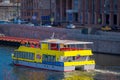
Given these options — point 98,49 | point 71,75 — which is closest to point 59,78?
point 71,75

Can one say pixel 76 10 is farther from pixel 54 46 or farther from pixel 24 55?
pixel 54 46

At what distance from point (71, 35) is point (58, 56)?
101 feet

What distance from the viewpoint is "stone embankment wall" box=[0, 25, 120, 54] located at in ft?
311

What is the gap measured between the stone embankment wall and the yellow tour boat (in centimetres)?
1584

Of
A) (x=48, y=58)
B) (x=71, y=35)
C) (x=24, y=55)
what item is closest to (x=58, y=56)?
(x=48, y=58)

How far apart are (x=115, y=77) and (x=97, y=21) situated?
56932 mm

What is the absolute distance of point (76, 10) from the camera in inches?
5335

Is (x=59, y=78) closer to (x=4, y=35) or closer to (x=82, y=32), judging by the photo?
(x=82, y=32)

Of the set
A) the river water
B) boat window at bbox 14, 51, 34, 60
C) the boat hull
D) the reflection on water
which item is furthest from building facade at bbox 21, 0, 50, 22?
the reflection on water

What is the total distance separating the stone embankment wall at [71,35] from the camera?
94.9 m

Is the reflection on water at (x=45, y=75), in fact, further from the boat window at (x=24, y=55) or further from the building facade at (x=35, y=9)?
the building facade at (x=35, y=9)

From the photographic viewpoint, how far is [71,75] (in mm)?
71938

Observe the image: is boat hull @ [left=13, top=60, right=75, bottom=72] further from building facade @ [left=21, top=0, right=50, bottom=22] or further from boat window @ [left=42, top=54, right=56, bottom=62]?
building facade @ [left=21, top=0, right=50, bottom=22]

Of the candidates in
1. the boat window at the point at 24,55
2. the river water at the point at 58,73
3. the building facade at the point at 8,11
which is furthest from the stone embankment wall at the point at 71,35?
the building facade at the point at 8,11
